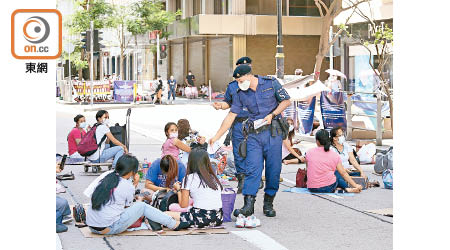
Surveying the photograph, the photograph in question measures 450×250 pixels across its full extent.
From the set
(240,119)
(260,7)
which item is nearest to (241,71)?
(240,119)

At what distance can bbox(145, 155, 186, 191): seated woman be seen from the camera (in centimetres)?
1109

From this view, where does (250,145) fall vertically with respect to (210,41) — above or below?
below

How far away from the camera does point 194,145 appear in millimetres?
13023

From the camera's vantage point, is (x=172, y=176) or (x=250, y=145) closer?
(x=250, y=145)

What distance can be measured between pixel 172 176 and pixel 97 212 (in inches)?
82.5

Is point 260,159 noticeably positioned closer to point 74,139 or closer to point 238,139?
point 238,139

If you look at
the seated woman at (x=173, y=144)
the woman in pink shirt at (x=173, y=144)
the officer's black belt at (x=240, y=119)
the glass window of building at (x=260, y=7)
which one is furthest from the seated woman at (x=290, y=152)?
the glass window of building at (x=260, y=7)

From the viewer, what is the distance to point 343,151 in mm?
13602

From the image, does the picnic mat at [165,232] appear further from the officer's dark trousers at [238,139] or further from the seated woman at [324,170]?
the seated woman at [324,170]

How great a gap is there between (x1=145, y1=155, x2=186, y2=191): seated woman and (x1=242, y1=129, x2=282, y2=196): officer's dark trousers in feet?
3.77

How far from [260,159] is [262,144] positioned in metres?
0.18
